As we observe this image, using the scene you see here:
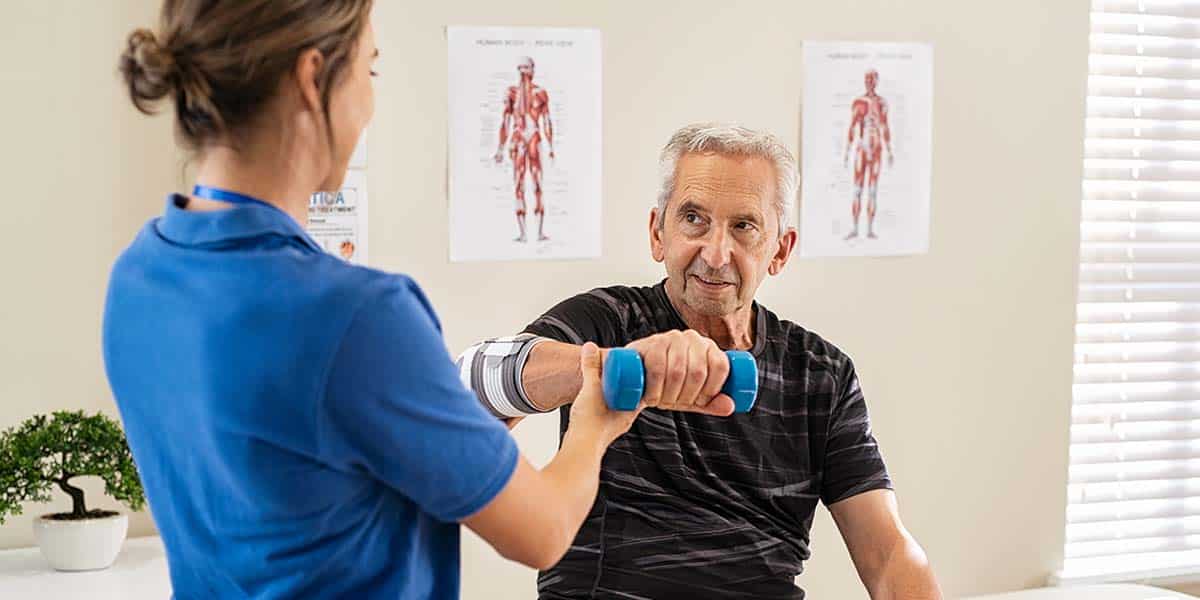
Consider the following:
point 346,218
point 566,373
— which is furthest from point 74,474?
point 566,373

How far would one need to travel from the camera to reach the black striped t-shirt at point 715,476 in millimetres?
2104

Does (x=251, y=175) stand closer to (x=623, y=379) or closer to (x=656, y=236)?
(x=623, y=379)

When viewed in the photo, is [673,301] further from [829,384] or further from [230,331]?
[230,331]

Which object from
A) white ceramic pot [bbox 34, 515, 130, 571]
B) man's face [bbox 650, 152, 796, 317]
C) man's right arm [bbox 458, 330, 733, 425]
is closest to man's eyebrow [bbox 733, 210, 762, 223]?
man's face [bbox 650, 152, 796, 317]

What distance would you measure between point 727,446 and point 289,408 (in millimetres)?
1261

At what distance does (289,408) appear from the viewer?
3.26 ft

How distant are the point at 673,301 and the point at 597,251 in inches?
27.4

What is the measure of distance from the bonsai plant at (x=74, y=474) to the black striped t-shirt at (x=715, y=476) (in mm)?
781

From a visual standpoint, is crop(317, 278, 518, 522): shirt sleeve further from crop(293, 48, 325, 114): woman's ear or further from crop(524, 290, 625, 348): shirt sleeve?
crop(524, 290, 625, 348): shirt sleeve

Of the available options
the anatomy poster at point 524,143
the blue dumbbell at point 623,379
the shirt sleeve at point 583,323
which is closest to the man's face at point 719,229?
the shirt sleeve at point 583,323

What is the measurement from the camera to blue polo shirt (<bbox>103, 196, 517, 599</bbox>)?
990 mm

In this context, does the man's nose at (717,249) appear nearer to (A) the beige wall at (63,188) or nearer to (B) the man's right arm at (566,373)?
(B) the man's right arm at (566,373)

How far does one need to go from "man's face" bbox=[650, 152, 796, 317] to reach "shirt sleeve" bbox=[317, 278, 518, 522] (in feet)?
3.76

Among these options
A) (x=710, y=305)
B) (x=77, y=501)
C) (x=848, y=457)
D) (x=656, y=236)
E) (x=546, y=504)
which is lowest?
(x=77, y=501)
